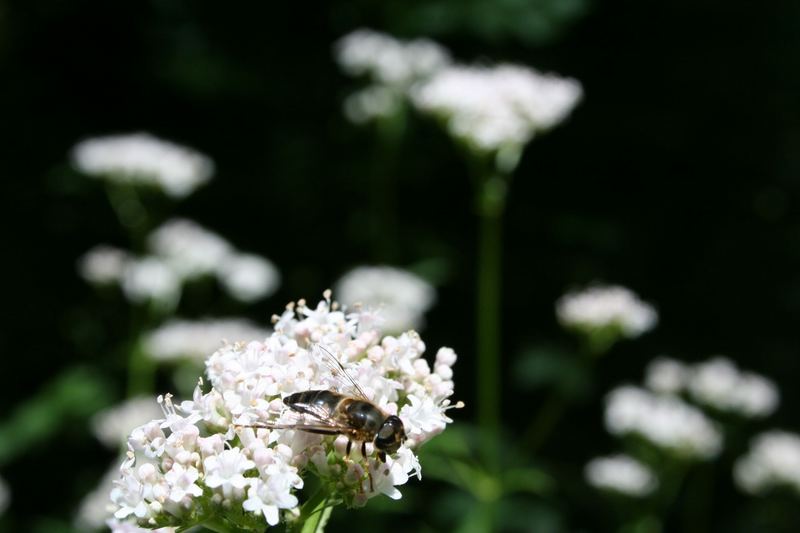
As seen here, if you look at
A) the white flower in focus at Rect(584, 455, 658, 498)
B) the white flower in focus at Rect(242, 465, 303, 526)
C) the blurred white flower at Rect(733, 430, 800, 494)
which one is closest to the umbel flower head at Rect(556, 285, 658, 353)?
the white flower in focus at Rect(584, 455, 658, 498)

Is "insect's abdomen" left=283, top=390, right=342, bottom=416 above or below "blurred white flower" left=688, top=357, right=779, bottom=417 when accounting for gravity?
below

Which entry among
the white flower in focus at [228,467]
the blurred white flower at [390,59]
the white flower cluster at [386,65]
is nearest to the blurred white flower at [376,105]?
the white flower cluster at [386,65]

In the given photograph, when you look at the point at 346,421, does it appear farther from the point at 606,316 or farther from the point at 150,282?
the point at 150,282

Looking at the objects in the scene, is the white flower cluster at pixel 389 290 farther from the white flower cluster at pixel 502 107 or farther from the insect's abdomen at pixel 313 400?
the insect's abdomen at pixel 313 400

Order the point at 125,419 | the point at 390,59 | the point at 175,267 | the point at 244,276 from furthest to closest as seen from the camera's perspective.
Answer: the point at 390,59
the point at 244,276
the point at 175,267
the point at 125,419

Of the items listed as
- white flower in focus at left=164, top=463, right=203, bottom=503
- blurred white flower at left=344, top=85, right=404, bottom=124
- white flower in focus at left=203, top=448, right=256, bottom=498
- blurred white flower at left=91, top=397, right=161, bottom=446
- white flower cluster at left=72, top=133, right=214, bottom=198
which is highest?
blurred white flower at left=344, top=85, right=404, bottom=124

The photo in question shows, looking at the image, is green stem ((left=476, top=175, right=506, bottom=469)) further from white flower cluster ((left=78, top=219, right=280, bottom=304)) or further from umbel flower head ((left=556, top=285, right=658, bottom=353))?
white flower cluster ((left=78, top=219, right=280, bottom=304))

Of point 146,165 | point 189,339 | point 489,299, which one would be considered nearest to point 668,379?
point 489,299
